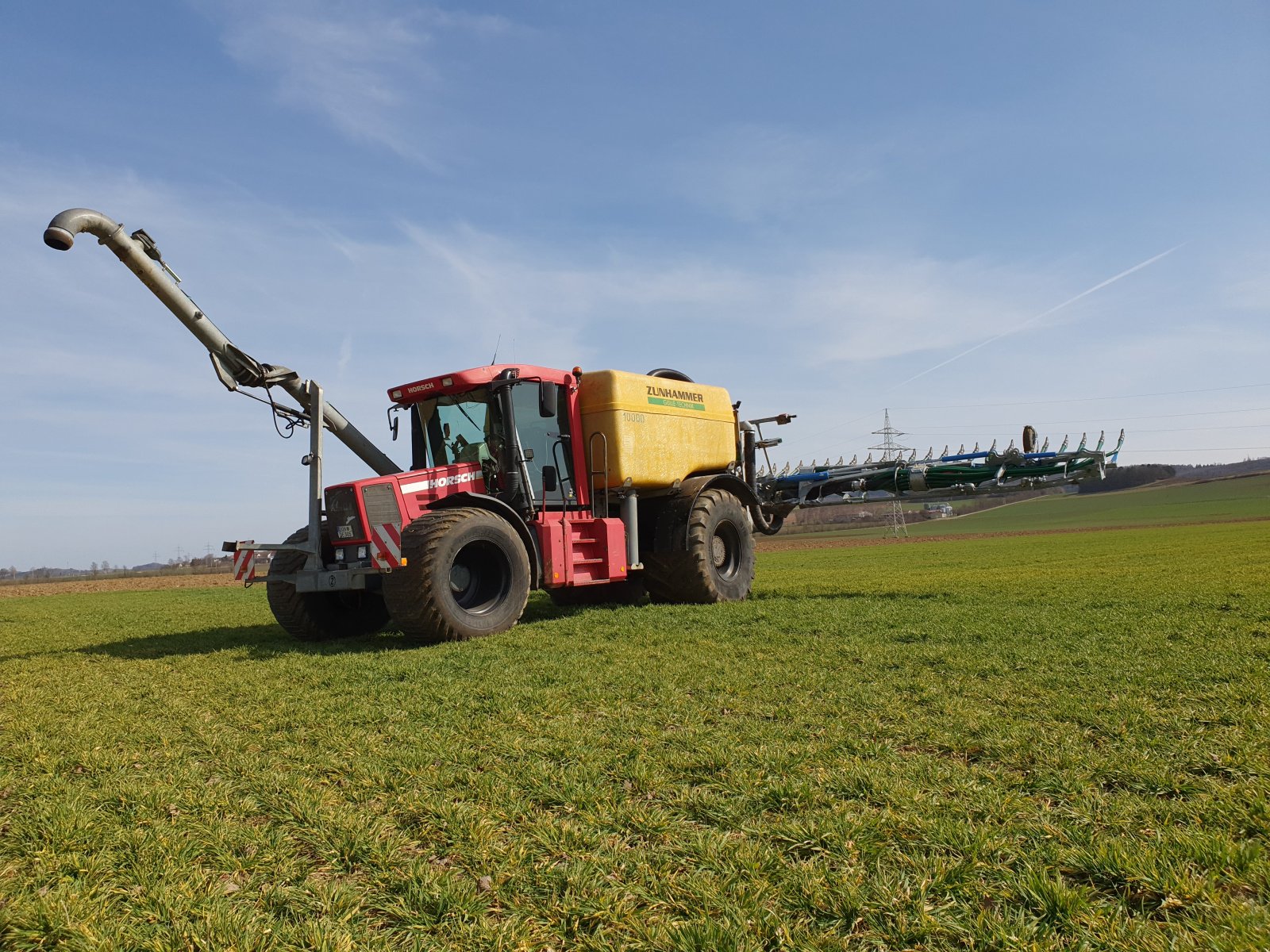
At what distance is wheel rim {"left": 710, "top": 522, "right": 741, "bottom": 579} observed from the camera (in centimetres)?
1284

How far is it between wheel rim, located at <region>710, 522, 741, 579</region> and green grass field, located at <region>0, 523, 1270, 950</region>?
4576 mm

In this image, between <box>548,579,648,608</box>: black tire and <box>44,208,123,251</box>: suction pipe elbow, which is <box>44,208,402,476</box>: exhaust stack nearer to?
<box>44,208,123,251</box>: suction pipe elbow

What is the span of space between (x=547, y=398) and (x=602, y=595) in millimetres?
3942

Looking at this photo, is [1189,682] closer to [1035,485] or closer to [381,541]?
[381,541]

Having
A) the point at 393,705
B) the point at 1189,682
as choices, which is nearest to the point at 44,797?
the point at 393,705

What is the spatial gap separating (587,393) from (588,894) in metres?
8.80

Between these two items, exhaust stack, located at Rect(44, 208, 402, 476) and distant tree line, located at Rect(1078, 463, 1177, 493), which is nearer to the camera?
exhaust stack, located at Rect(44, 208, 402, 476)

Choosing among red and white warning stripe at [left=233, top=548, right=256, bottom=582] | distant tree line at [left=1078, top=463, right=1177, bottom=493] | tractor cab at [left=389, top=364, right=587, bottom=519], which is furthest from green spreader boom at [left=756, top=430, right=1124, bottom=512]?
distant tree line at [left=1078, top=463, right=1177, bottom=493]

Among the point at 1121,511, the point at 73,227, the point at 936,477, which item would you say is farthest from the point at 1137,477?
the point at 73,227

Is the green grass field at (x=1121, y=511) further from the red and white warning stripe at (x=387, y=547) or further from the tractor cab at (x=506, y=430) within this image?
the red and white warning stripe at (x=387, y=547)

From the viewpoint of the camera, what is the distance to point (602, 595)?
13.1 m

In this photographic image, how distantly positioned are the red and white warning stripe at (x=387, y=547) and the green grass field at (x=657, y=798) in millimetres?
950

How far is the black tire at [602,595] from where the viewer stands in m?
12.9

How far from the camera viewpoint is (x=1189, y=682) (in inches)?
232
